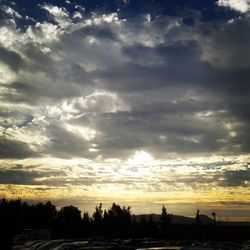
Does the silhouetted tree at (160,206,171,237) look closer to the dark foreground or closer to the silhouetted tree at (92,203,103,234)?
the silhouetted tree at (92,203,103,234)

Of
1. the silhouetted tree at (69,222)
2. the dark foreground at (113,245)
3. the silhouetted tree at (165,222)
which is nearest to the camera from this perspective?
the dark foreground at (113,245)

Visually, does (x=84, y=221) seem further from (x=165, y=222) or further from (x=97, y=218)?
(x=165, y=222)

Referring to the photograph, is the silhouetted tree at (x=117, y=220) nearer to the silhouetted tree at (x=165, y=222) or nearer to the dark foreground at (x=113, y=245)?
the silhouetted tree at (x=165, y=222)

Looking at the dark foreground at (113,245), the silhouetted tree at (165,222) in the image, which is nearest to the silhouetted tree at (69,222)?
the silhouetted tree at (165,222)

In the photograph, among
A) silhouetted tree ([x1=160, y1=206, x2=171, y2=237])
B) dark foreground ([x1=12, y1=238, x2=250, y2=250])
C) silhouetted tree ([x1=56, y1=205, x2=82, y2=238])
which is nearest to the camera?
dark foreground ([x1=12, y1=238, x2=250, y2=250])

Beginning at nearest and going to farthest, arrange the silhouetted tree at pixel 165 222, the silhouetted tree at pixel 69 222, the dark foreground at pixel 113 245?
the dark foreground at pixel 113 245 → the silhouetted tree at pixel 165 222 → the silhouetted tree at pixel 69 222

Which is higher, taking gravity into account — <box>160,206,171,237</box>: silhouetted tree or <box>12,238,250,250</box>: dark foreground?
<box>160,206,171,237</box>: silhouetted tree

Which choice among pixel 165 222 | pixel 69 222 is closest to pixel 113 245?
pixel 165 222

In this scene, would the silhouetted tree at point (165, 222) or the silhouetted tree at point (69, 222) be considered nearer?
the silhouetted tree at point (165, 222)

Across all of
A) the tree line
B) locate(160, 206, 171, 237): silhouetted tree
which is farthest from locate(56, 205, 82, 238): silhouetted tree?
locate(160, 206, 171, 237): silhouetted tree

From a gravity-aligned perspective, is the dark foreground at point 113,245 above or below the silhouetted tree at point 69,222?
below

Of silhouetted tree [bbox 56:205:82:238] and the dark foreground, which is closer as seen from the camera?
the dark foreground

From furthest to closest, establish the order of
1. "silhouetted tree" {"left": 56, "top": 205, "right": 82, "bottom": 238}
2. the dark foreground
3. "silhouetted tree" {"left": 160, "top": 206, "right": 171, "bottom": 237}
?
"silhouetted tree" {"left": 56, "top": 205, "right": 82, "bottom": 238} < "silhouetted tree" {"left": 160, "top": 206, "right": 171, "bottom": 237} < the dark foreground

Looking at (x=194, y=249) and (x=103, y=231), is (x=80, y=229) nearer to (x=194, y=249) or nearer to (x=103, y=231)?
(x=103, y=231)
